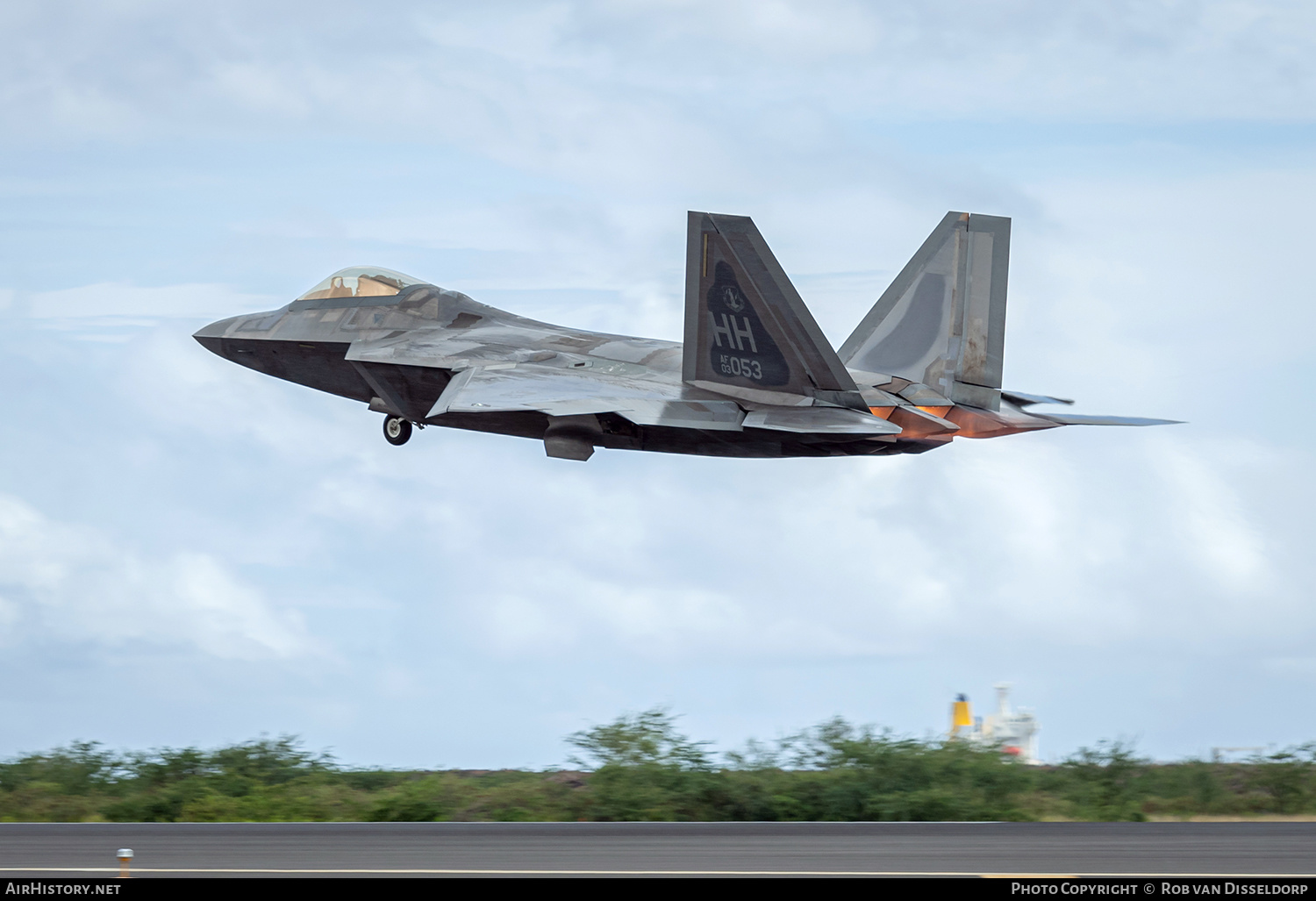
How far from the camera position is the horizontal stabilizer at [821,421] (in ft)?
62.9

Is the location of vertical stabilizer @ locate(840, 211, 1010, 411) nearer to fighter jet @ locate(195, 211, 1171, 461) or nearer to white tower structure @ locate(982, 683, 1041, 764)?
fighter jet @ locate(195, 211, 1171, 461)

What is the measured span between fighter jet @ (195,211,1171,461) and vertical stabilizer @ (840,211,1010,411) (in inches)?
1.2

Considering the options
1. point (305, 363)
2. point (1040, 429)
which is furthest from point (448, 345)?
point (1040, 429)

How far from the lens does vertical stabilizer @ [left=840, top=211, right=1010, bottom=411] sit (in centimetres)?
2208

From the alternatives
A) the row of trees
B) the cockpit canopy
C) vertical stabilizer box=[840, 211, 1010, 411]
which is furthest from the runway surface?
the cockpit canopy

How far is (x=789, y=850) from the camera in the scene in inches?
594

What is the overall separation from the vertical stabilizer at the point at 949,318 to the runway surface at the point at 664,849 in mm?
7748

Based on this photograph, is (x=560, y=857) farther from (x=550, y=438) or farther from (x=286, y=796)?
(x=286, y=796)

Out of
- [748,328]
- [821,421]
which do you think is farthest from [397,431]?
[821,421]

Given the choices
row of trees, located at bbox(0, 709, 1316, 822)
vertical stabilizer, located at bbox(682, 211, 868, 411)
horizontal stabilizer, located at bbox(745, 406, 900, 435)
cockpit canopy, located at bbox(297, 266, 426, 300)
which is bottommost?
row of trees, located at bbox(0, 709, 1316, 822)

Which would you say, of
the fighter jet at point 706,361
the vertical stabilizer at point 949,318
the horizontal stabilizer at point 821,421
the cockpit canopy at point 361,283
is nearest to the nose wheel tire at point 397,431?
the fighter jet at point 706,361

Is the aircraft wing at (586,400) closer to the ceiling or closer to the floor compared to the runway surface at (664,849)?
closer to the ceiling

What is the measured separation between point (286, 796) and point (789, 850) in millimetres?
10588

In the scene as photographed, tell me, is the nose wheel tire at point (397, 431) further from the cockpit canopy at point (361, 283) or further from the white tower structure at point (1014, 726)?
the white tower structure at point (1014, 726)
